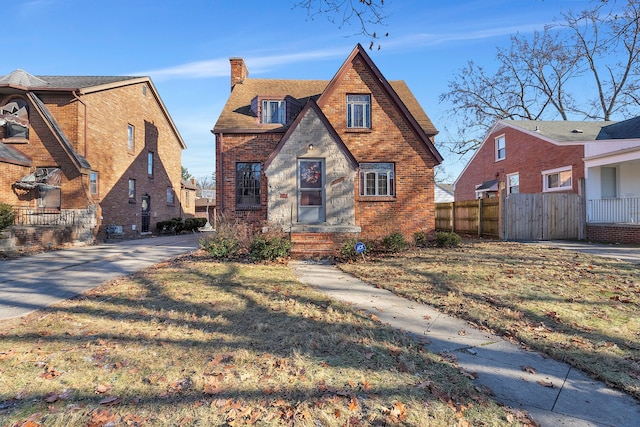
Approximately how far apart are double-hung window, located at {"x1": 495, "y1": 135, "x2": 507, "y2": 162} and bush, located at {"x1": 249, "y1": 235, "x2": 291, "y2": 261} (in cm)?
1918

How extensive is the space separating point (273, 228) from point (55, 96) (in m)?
14.1

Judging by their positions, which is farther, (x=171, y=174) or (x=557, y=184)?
(x=171, y=174)

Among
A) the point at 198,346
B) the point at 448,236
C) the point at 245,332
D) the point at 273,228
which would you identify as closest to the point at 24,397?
the point at 198,346

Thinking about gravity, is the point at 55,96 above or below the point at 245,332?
above

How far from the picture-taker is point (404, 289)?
6891mm

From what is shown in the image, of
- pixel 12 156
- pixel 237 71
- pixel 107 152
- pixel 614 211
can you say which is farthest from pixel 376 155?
pixel 12 156

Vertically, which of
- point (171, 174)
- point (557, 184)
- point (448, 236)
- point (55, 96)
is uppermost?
point (55, 96)

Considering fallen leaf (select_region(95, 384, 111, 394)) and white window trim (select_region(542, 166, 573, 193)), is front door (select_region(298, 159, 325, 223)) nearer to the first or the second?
fallen leaf (select_region(95, 384, 111, 394))

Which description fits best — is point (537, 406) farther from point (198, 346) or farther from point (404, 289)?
point (404, 289)

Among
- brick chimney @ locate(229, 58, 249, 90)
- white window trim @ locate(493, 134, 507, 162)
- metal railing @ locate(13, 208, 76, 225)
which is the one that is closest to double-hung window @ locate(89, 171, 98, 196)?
metal railing @ locate(13, 208, 76, 225)

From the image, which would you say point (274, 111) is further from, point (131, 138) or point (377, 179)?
point (131, 138)

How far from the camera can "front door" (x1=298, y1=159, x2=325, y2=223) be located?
13.0 m

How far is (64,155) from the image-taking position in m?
16.5

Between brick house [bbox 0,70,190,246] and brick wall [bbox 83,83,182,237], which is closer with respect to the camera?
brick house [bbox 0,70,190,246]
